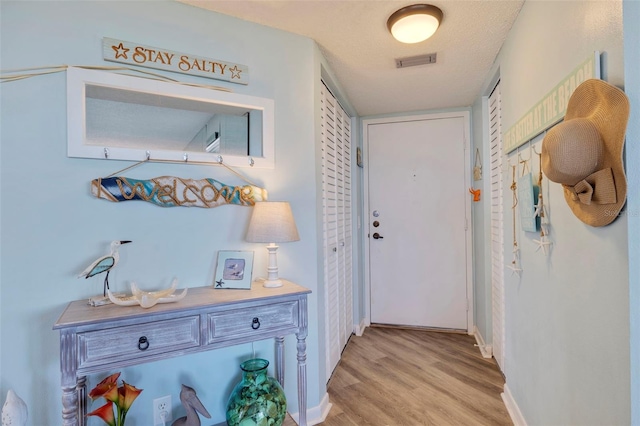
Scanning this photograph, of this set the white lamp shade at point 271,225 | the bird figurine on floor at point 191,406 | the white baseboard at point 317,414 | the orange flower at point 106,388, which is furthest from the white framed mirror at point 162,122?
the white baseboard at point 317,414

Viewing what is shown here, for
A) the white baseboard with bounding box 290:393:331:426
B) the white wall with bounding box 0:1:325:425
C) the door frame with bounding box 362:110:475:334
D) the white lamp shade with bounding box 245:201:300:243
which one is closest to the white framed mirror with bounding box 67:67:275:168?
the white wall with bounding box 0:1:325:425

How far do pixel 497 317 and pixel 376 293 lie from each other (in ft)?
3.95

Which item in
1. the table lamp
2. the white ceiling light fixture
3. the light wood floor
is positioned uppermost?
the white ceiling light fixture

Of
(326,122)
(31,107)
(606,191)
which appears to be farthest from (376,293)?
(31,107)

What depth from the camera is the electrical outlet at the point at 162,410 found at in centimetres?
144

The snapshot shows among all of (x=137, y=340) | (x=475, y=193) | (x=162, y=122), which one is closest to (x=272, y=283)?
(x=137, y=340)

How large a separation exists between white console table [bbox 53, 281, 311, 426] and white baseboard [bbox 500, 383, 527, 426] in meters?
1.16

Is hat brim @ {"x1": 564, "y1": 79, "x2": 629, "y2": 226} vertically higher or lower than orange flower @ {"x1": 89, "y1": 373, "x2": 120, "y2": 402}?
higher

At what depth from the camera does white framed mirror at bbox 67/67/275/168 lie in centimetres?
136

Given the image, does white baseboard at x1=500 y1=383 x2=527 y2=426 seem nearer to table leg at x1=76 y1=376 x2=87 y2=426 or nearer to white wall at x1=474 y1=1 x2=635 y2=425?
white wall at x1=474 y1=1 x2=635 y2=425

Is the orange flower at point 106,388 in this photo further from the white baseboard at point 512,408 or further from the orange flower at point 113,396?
the white baseboard at point 512,408

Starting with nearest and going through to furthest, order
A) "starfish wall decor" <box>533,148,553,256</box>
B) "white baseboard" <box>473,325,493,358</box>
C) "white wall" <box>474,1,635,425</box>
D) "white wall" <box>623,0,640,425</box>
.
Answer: "white wall" <box>623,0,640,425</box> → "white wall" <box>474,1,635,425</box> → "starfish wall decor" <box>533,148,553,256</box> → "white baseboard" <box>473,325,493,358</box>

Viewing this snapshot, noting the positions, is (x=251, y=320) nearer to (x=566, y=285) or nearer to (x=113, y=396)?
(x=113, y=396)

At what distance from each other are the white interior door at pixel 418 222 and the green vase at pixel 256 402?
200 cm
